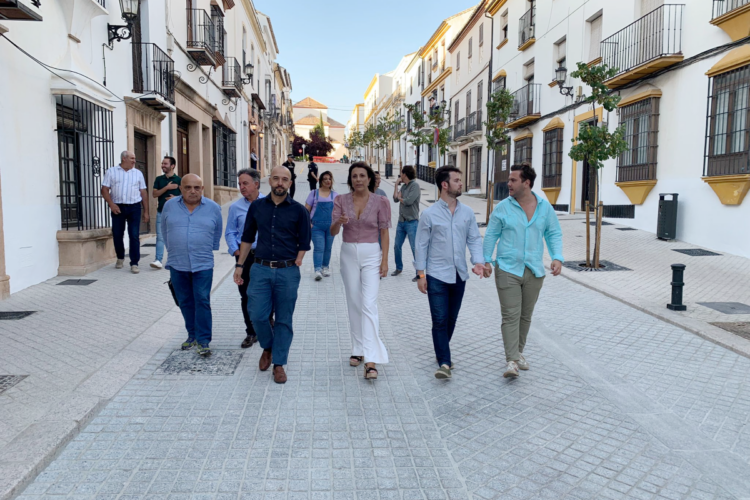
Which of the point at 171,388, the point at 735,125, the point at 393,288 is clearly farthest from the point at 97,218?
the point at 735,125

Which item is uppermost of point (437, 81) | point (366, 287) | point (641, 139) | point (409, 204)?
point (437, 81)

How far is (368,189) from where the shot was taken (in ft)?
15.9

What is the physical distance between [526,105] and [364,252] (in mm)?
18578

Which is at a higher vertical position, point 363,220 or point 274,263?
point 363,220

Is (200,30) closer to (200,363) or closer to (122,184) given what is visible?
(122,184)

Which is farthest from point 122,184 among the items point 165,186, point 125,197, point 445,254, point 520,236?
point 520,236

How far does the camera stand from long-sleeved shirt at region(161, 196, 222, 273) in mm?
4844

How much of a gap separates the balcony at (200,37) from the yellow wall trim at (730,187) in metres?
12.7

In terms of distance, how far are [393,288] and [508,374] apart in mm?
4078

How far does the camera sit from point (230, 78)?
830 inches

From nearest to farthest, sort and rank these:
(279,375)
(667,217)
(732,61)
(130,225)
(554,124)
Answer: (279,375), (130,225), (732,61), (667,217), (554,124)

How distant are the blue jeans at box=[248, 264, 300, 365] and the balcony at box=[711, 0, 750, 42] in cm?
989

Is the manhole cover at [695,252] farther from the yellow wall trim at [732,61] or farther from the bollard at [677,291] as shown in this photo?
the bollard at [677,291]

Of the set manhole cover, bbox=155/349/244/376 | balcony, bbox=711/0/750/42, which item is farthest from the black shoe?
balcony, bbox=711/0/750/42
